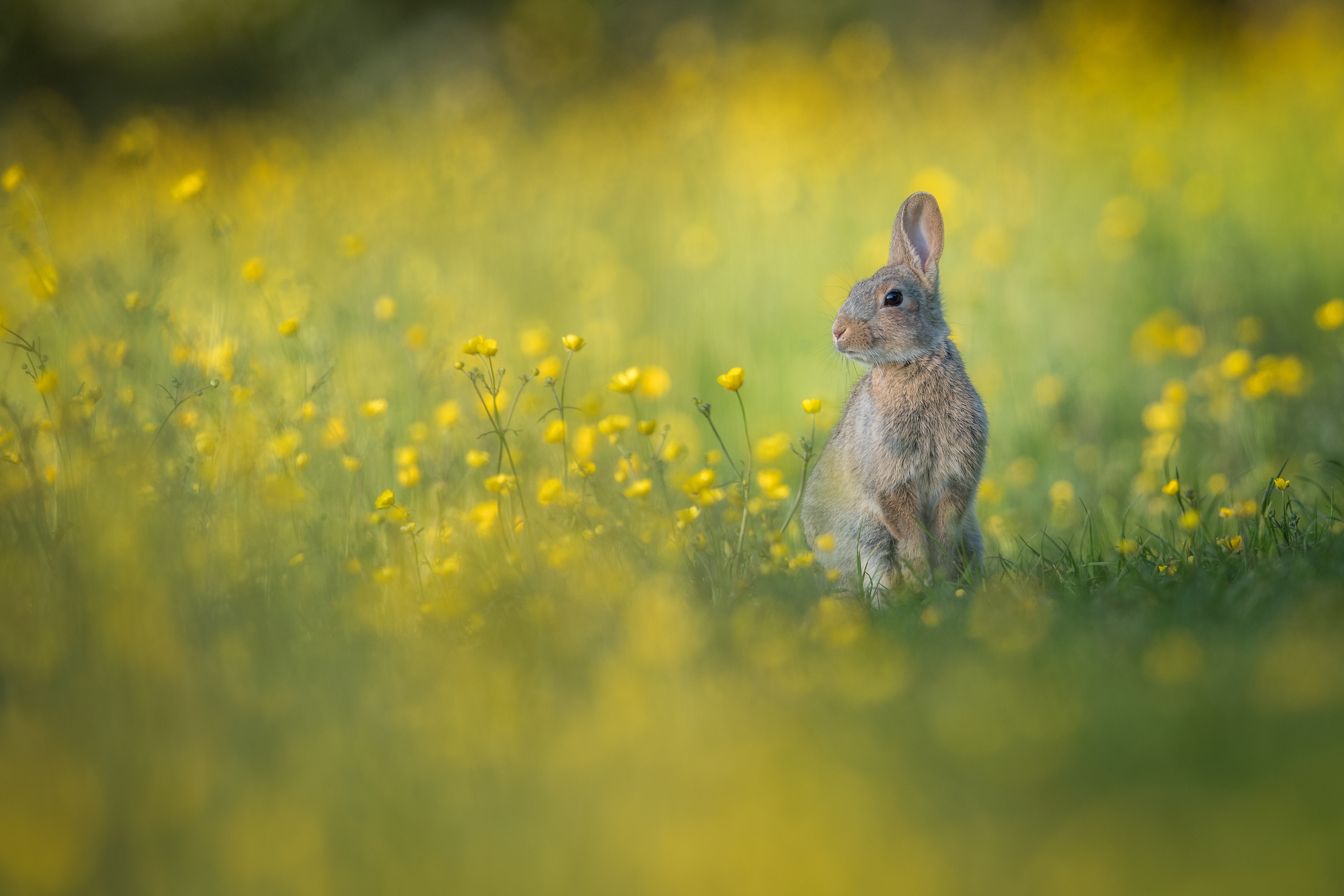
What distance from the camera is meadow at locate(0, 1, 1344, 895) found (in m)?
2.00

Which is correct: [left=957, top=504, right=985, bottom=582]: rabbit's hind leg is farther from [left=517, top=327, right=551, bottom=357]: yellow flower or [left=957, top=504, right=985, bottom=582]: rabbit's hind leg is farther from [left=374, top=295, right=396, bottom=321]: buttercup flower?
[left=374, top=295, right=396, bottom=321]: buttercup flower

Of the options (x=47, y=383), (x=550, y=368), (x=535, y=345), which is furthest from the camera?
(x=535, y=345)

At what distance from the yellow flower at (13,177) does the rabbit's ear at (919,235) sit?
3.20 meters

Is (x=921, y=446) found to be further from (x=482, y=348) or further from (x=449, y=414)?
(x=449, y=414)

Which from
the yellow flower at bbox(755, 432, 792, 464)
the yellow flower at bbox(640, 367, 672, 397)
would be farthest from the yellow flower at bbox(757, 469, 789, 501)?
the yellow flower at bbox(640, 367, 672, 397)

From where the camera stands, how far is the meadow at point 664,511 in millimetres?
1997

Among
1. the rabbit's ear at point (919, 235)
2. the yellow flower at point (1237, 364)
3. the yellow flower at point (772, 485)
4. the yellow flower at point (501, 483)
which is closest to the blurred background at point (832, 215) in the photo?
the yellow flower at point (1237, 364)

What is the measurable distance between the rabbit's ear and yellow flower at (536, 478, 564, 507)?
1518 mm

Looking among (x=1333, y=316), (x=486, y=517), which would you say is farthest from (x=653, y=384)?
(x=1333, y=316)

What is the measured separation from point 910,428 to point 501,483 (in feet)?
4.79

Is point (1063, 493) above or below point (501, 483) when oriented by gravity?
below

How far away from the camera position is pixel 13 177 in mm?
3926

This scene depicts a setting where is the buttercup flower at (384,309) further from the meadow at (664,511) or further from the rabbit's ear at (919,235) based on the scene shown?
the rabbit's ear at (919,235)

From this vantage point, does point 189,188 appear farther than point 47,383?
Yes
